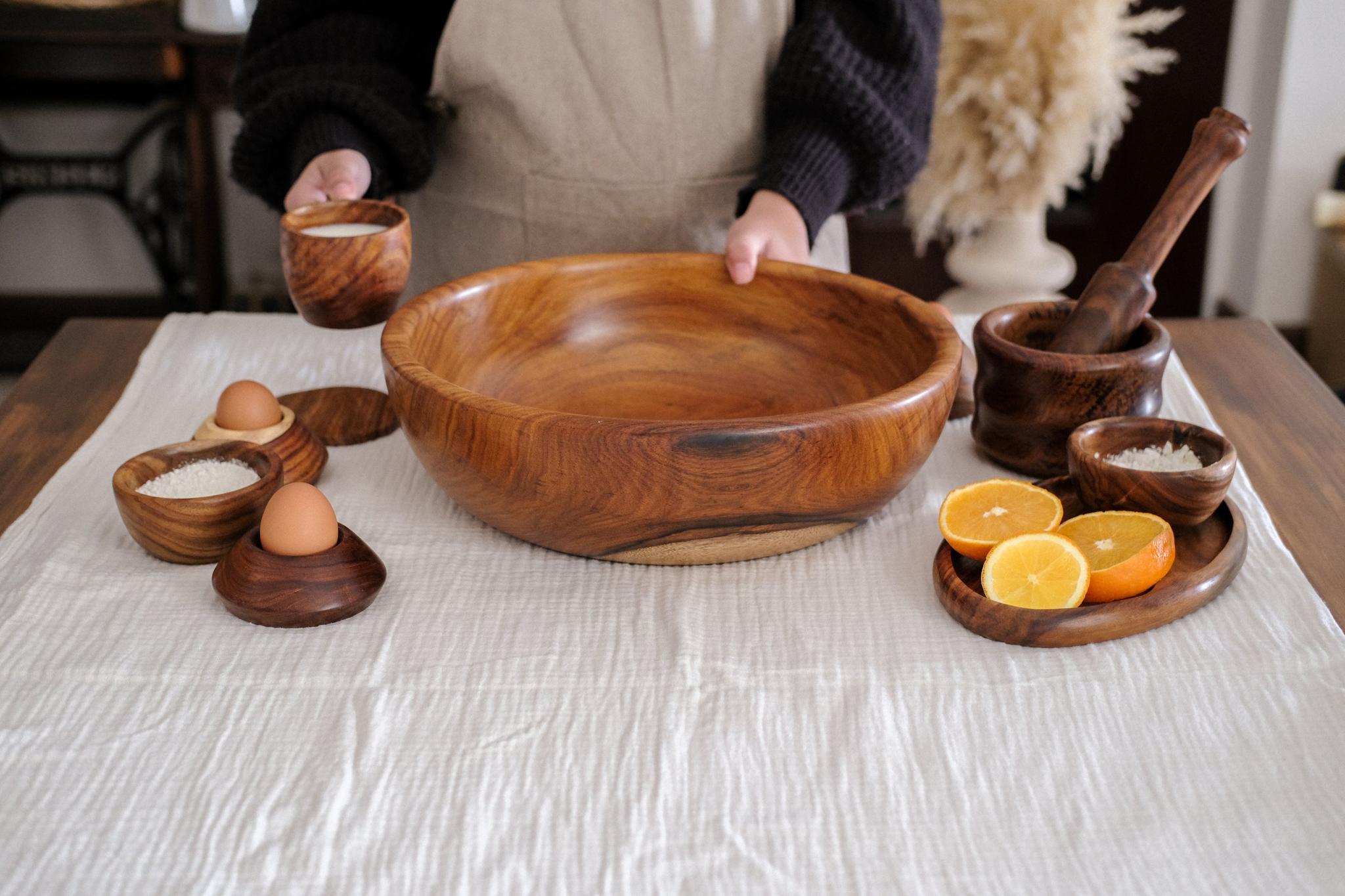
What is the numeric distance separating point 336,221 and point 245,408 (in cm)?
15

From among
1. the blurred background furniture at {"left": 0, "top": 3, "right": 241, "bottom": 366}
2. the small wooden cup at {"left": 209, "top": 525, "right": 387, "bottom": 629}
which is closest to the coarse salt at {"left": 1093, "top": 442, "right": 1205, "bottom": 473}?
the small wooden cup at {"left": 209, "top": 525, "right": 387, "bottom": 629}

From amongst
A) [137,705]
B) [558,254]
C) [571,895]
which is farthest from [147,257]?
[571,895]

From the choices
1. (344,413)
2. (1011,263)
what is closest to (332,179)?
(344,413)

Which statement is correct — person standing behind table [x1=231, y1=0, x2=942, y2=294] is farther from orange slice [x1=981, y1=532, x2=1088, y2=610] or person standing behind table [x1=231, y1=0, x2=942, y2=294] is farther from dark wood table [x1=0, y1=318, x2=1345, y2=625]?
orange slice [x1=981, y1=532, x2=1088, y2=610]

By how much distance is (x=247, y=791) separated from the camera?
57cm

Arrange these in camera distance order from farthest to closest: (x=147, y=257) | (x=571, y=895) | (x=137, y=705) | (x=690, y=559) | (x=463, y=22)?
(x=147, y=257) < (x=463, y=22) < (x=690, y=559) < (x=137, y=705) < (x=571, y=895)

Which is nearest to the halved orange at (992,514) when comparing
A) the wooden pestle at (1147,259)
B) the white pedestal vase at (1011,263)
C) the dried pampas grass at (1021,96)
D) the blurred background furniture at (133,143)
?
the wooden pestle at (1147,259)

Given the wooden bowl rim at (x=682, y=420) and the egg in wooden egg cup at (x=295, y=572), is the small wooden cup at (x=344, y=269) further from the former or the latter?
the egg in wooden egg cup at (x=295, y=572)

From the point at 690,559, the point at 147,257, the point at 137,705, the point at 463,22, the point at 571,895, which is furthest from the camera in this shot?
the point at 147,257

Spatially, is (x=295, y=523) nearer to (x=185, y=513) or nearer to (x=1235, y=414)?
(x=185, y=513)

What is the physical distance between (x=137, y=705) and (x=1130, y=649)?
531 millimetres

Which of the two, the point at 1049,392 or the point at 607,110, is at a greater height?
the point at 607,110

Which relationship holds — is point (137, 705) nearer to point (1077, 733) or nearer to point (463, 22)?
point (1077, 733)

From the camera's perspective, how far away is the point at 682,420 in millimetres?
810
